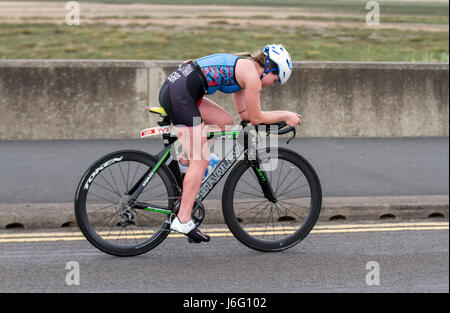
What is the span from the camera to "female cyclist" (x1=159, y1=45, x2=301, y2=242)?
5.13 m

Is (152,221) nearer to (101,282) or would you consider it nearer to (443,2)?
(101,282)

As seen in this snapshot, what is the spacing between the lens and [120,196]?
17.8ft

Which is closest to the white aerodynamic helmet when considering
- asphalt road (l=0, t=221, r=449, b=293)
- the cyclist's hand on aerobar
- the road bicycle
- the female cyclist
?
the female cyclist

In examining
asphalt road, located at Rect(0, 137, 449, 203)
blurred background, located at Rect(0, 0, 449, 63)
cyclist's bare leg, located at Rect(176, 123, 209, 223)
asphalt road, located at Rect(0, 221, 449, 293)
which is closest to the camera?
asphalt road, located at Rect(0, 221, 449, 293)

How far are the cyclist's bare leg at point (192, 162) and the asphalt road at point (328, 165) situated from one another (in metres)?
1.96

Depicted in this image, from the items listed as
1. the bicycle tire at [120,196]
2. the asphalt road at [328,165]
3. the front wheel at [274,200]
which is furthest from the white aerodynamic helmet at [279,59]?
the asphalt road at [328,165]

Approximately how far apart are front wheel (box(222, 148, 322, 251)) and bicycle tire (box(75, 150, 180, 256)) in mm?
479

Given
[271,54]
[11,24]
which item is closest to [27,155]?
[271,54]

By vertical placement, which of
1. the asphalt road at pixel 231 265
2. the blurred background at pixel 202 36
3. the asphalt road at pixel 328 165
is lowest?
the asphalt road at pixel 231 265

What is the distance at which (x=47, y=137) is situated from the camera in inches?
401

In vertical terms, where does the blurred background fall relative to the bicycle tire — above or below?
above

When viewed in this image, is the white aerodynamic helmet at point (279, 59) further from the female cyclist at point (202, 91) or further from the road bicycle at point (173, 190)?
the road bicycle at point (173, 190)

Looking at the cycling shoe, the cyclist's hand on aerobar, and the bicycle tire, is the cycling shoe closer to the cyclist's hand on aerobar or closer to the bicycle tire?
the bicycle tire

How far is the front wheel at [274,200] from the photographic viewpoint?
5.49 meters
